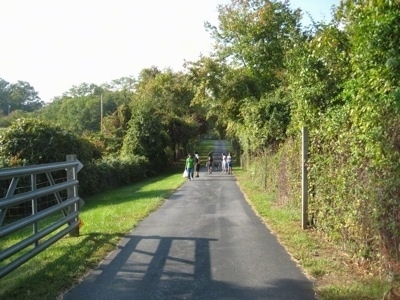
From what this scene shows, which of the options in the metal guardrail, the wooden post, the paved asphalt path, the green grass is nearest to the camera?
the paved asphalt path

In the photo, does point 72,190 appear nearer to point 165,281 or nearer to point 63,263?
point 63,263

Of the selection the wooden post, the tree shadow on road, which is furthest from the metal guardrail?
the wooden post

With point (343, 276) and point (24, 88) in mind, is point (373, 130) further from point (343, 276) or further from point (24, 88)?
point (24, 88)

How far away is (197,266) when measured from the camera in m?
6.48

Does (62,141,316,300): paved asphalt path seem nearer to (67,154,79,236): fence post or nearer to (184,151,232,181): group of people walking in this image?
(67,154,79,236): fence post

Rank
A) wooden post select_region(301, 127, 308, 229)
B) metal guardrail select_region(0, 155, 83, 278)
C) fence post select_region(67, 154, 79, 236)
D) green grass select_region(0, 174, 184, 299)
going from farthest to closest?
wooden post select_region(301, 127, 308, 229) < fence post select_region(67, 154, 79, 236) < metal guardrail select_region(0, 155, 83, 278) < green grass select_region(0, 174, 184, 299)

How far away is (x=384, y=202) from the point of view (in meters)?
5.50

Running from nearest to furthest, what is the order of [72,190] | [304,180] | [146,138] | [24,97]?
[72,190] < [304,180] < [146,138] < [24,97]

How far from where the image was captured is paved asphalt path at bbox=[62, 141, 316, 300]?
536cm

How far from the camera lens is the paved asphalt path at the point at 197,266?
5355 millimetres

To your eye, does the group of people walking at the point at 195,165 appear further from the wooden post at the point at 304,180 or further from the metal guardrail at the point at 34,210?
the wooden post at the point at 304,180

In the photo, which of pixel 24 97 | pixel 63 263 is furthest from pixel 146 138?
pixel 24 97

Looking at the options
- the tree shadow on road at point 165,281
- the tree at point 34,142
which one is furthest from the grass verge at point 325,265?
the tree at point 34,142

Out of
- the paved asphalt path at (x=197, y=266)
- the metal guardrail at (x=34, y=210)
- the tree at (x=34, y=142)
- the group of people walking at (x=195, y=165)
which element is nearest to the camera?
the paved asphalt path at (x=197, y=266)
